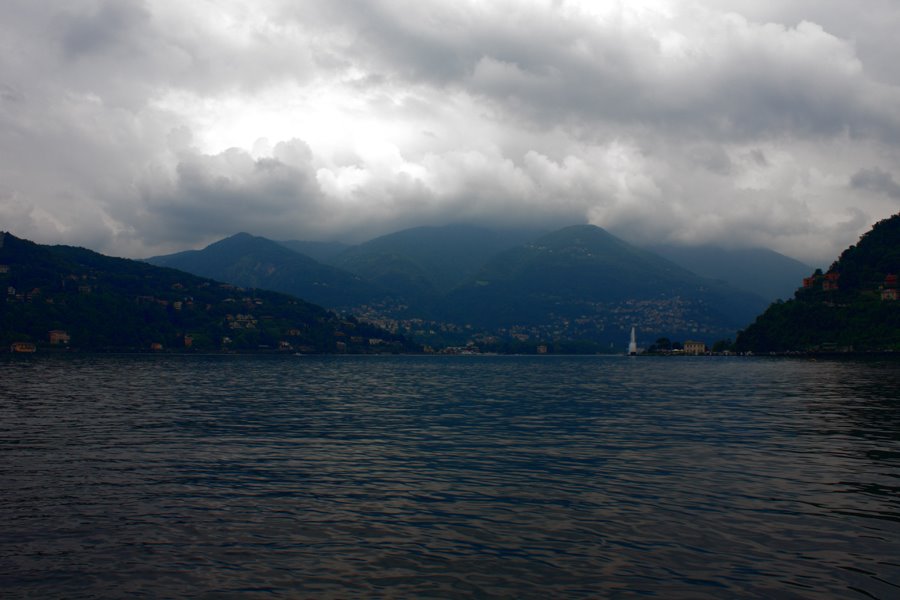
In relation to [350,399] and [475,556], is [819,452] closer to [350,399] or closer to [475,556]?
[475,556]

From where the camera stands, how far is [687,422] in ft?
147

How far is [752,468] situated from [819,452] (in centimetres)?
695

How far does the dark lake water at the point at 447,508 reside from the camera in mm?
14625

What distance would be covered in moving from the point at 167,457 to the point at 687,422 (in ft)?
111

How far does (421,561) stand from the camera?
1580cm

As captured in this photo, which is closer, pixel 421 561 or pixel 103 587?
pixel 103 587

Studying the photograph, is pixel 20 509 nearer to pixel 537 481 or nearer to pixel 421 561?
pixel 421 561

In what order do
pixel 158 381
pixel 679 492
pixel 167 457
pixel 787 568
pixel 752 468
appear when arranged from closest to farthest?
pixel 787 568 < pixel 679 492 < pixel 752 468 < pixel 167 457 < pixel 158 381

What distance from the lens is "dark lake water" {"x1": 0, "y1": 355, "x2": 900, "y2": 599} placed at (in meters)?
14.6

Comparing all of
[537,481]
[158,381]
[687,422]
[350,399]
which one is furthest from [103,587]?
[158,381]

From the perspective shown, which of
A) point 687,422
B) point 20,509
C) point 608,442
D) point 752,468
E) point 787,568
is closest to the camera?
point 787,568

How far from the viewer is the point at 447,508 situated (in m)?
20.9

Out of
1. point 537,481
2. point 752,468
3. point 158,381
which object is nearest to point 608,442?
point 752,468

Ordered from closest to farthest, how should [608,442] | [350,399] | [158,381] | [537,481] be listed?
1. [537,481]
2. [608,442]
3. [350,399]
4. [158,381]
